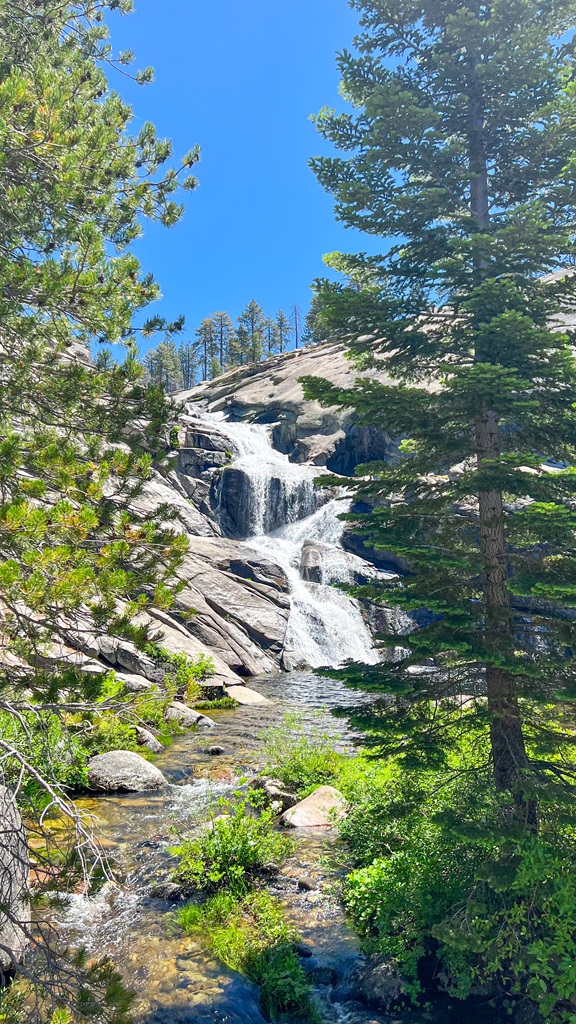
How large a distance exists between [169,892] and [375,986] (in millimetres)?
3085

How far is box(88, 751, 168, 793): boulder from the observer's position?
1166cm

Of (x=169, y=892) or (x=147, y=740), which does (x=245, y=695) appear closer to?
(x=147, y=740)

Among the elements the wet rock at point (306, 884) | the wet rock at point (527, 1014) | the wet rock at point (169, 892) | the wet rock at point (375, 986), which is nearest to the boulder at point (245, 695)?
the wet rock at point (306, 884)

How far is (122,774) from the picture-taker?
12000mm

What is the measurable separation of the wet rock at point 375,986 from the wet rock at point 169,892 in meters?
2.52

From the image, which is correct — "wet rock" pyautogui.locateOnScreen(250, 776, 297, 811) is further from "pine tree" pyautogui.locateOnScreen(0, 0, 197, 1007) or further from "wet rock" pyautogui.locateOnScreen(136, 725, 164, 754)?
"pine tree" pyautogui.locateOnScreen(0, 0, 197, 1007)

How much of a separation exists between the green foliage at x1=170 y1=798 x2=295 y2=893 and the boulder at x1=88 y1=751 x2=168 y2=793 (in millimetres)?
3643

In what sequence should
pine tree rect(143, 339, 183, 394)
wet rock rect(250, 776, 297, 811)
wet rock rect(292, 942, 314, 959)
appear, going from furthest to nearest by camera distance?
1. pine tree rect(143, 339, 183, 394)
2. wet rock rect(250, 776, 297, 811)
3. wet rock rect(292, 942, 314, 959)

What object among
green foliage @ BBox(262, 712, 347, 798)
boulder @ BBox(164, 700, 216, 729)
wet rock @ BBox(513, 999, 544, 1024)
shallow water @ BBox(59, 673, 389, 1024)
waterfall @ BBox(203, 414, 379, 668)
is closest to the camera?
wet rock @ BBox(513, 999, 544, 1024)

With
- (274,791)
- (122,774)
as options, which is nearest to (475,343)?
(274,791)

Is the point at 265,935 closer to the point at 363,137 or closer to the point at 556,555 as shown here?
the point at 556,555

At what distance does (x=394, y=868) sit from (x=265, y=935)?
1768 millimetres

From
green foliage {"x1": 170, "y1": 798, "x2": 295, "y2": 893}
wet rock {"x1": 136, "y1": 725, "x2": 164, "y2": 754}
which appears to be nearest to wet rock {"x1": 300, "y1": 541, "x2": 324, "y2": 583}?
wet rock {"x1": 136, "y1": 725, "x2": 164, "y2": 754}

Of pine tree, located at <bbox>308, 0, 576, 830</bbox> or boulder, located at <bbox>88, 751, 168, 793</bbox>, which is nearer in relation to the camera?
pine tree, located at <bbox>308, 0, 576, 830</bbox>
